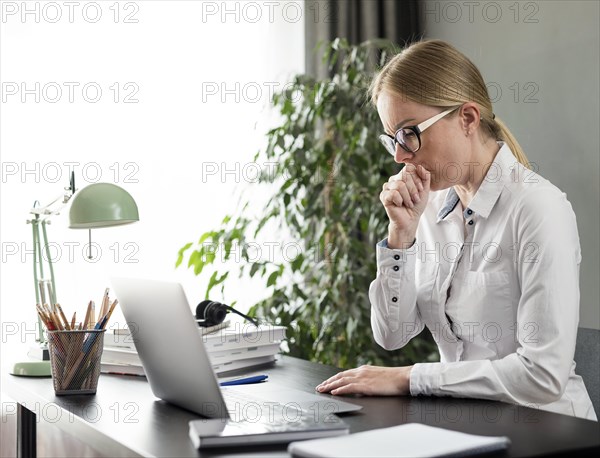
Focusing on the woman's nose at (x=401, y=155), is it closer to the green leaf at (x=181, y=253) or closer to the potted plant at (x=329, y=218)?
the potted plant at (x=329, y=218)

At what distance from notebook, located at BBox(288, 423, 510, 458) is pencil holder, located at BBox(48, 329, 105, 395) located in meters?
0.60

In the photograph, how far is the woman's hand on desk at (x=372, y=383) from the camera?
1395 millimetres

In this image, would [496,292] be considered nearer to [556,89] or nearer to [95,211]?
[95,211]

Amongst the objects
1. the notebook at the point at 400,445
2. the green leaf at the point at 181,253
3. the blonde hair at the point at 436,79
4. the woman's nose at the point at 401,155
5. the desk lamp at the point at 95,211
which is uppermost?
the blonde hair at the point at 436,79

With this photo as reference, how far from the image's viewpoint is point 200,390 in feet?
3.93

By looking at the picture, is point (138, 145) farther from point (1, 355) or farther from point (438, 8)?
point (438, 8)

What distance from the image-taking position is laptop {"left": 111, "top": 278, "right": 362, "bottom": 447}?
1.07 meters

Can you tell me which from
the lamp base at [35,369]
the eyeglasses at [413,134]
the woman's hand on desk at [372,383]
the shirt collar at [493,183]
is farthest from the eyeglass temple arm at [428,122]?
the lamp base at [35,369]

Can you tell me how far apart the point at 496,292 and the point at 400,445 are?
2.22ft

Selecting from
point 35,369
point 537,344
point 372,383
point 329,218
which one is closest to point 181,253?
point 329,218

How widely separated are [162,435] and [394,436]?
0.32m

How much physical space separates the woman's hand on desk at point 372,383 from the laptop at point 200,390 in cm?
3

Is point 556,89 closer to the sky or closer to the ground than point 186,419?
closer to the sky

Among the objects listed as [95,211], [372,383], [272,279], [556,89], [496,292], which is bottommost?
[272,279]
